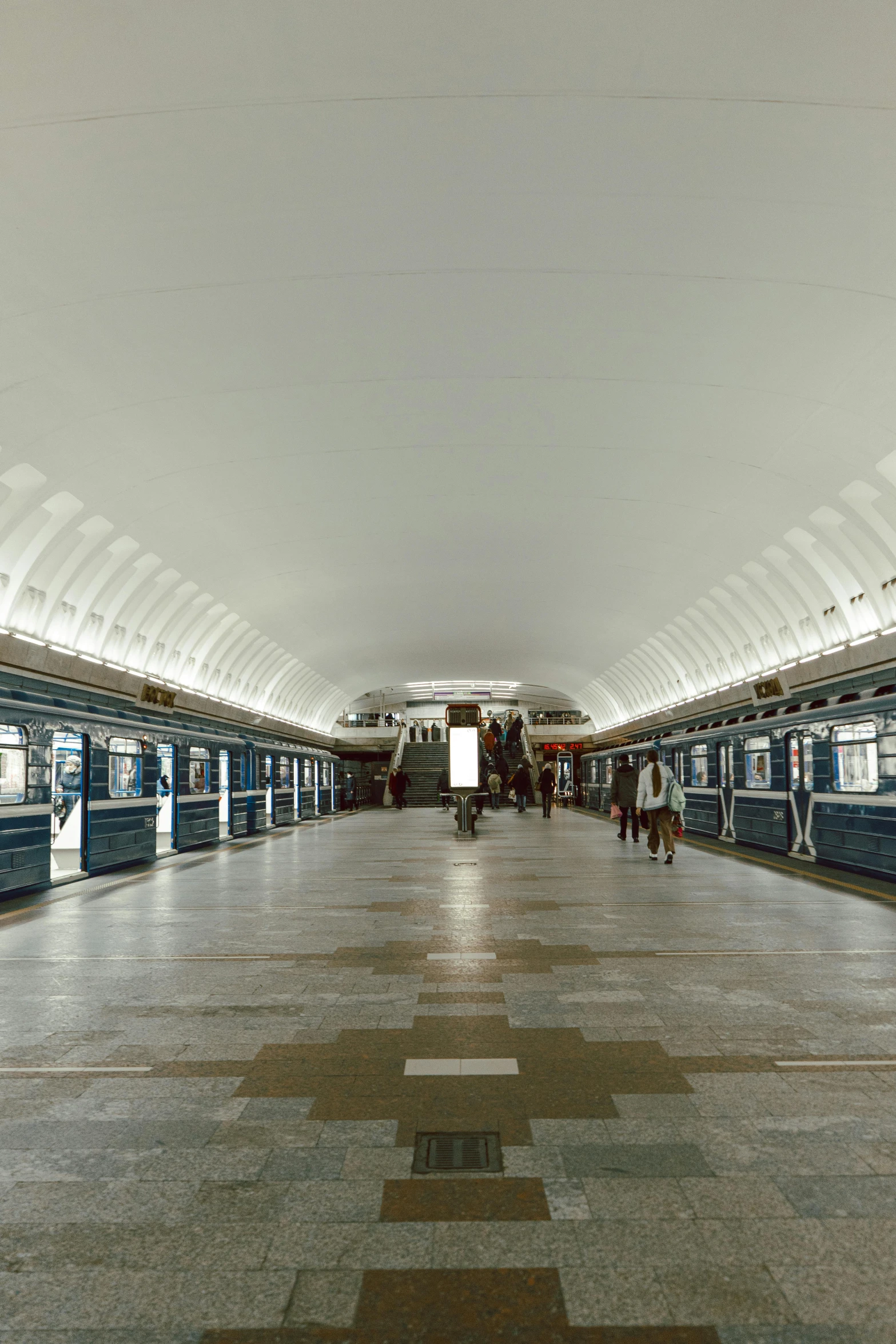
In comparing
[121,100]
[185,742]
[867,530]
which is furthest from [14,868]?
[867,530]

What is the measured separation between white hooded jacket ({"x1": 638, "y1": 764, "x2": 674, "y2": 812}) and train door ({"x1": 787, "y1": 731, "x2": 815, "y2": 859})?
220 cm

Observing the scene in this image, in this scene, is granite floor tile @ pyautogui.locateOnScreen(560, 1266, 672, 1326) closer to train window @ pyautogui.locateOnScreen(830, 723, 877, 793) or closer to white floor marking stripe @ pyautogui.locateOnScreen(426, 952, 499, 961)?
white floor marking stripe @ pyautogui.locateOnScreen(426, 952, 499, 961)

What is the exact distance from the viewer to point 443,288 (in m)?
9.73

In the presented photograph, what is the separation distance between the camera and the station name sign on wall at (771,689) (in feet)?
73.5

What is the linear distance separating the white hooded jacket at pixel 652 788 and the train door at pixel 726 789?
15.6 ft

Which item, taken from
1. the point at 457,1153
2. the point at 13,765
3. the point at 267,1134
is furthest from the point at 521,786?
the point at 457,1153

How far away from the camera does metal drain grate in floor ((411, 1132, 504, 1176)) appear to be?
10.6 feet

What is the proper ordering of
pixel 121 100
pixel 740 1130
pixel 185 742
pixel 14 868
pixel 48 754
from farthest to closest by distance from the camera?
1. pixel 185 742
2. pixel 48 754
3. pixel 14 868
4. pixel 121 100
5. pixel 740 1130

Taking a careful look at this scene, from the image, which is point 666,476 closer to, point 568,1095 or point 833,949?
point 833,949

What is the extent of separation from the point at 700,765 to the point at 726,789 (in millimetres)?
2065

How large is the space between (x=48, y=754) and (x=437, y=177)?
→ 8.11m

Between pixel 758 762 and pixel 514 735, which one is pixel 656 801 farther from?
pixel 514 735

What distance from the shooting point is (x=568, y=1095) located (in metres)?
3.93

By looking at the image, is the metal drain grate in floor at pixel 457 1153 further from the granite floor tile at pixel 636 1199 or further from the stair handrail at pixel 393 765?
the stair handrail at pixel 393 765
